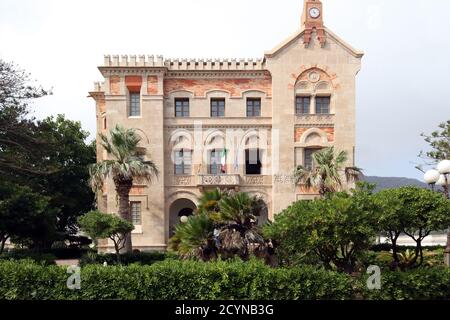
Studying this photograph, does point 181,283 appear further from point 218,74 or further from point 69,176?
point 69,176

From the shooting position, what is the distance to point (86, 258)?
31.1 m

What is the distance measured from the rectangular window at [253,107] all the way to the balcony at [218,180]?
4.80 meters

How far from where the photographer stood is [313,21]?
39906mm

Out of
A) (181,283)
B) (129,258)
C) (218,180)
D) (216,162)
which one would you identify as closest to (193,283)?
(181,283)

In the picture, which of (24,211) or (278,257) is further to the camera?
(24,211)

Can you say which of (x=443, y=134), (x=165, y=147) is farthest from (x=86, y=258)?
(x=443, y=134)

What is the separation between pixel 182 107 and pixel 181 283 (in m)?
25.7

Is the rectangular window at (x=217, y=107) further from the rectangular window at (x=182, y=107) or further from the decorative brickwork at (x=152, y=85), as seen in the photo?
the decorative brickwork at (x=152, y=85)

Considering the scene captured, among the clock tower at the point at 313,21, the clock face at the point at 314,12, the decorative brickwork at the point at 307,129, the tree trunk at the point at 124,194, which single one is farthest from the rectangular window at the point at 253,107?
the tree trunk at the point at 124,194

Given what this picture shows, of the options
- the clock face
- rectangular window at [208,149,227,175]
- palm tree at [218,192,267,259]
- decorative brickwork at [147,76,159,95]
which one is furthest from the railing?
palm tree at [218,192,267,259]

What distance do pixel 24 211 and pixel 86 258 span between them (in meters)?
4.44

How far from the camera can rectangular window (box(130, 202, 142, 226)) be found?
3873 cm

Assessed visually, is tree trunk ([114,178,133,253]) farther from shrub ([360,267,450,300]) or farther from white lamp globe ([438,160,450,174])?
white lamp globe ([438,160,450,174])
